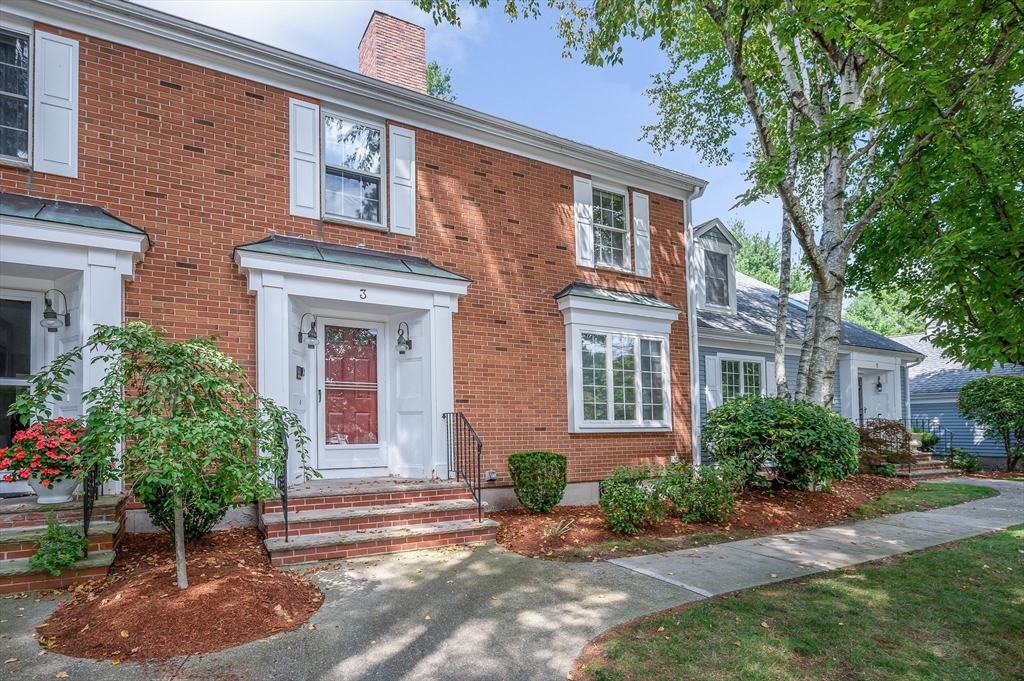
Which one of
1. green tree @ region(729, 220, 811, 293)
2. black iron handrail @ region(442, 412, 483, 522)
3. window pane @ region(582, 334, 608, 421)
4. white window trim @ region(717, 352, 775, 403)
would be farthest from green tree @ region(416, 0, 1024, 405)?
green tree @ region(729, 220, 811, 293)

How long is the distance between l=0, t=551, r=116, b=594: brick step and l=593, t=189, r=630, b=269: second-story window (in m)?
8.10

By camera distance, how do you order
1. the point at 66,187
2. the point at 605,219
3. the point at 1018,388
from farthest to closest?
1. the point at 1018,388
2. the point at 605,219
3. the point at 66,187

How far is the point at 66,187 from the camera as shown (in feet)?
21.0

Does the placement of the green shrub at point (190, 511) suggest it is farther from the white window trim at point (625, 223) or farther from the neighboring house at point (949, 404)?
the neighboring house at point (949, 404)

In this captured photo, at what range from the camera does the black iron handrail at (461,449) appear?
26.8 ft

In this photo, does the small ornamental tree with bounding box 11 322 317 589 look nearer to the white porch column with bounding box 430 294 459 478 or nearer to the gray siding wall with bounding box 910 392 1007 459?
the white porch column with bounding box 430 294 459 478

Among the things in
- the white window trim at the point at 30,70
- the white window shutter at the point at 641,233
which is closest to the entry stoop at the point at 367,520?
the white window trim at the point at 30,70

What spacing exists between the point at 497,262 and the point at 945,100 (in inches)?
227

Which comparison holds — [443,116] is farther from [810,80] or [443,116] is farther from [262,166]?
[810,80]

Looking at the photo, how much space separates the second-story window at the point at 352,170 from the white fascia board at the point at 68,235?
2417mm

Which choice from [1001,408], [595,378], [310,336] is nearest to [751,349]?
[595,378]

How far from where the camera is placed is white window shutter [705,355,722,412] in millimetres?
13203

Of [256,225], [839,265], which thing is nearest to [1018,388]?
[839,265]

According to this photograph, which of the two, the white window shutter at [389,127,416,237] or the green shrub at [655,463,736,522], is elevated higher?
the white window shutter at [389,127,416,237]
